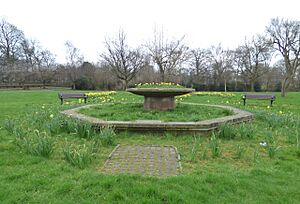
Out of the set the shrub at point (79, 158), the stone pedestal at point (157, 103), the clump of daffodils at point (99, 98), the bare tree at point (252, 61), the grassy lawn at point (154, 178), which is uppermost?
the bare tree at point (252, 61)

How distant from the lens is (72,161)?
3590mm

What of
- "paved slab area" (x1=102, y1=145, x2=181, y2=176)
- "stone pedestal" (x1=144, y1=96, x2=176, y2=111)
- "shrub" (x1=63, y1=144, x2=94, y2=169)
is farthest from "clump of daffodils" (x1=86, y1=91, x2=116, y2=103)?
→ "shrub" (x1=63, y1=144, x2=94, y2=169)

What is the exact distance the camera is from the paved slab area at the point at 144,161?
3410 millimetres

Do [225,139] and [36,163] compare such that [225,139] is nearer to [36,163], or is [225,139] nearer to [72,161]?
[72,161]

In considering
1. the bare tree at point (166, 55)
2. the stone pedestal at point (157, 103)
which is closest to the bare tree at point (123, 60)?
the bare tree at point (166, 55)

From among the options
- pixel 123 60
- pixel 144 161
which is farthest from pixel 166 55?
pixel 144 161

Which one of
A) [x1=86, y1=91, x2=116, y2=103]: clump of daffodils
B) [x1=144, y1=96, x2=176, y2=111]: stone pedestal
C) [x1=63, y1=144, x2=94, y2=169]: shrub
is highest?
[x1=144, y1=96, x2=176, y2=111]: stone pedestal

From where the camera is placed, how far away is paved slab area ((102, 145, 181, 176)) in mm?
3410

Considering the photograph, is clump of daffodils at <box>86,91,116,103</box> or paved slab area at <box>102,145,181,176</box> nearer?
paved slab area at <box>102,145,181,176</box>

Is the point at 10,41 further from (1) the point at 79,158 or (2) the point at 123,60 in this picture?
(1) the point at 79,158

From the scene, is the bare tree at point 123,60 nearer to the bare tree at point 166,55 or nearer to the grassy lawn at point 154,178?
the bare tree at point 166,55

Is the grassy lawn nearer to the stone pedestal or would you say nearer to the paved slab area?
the paved slab area

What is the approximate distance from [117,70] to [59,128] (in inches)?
1193

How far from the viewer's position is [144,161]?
12.6 feet
